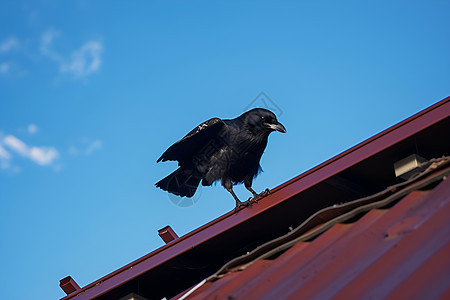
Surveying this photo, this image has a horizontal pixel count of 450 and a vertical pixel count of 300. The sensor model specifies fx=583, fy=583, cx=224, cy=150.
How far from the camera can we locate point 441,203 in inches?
105

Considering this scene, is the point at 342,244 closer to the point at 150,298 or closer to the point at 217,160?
the point at 150,298

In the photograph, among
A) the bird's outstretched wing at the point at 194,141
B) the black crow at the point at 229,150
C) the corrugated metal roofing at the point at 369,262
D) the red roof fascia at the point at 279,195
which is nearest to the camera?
the corrugated metal roofing at the point at 369,262

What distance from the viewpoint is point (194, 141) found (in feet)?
20.2

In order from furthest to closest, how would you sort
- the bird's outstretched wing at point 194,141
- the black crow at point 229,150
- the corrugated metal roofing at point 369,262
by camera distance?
the black crow at point 229,150 < the bird's outstretched wing at point 194,141 < the corrugated metal roofing at point 369,262

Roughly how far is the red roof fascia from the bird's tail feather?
2210 mm

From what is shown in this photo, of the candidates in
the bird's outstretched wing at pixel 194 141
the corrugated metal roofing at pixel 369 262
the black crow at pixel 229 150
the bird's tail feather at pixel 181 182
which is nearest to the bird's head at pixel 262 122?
the black crow at pixel 229 150

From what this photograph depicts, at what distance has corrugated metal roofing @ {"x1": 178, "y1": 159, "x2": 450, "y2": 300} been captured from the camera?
2.06 metres

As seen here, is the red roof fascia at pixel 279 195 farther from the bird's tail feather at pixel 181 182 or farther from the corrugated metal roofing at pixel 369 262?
the bird's tail feather at pixel 181 182

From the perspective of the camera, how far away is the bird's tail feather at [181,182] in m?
6.52

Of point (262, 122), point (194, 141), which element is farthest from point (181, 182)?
point (262, 122)

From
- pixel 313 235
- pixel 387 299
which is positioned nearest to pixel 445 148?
pixel 313 235

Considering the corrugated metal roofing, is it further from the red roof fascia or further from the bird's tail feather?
the bird's tail feather

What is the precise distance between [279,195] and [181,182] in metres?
2.73

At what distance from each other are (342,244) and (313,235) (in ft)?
1.70
